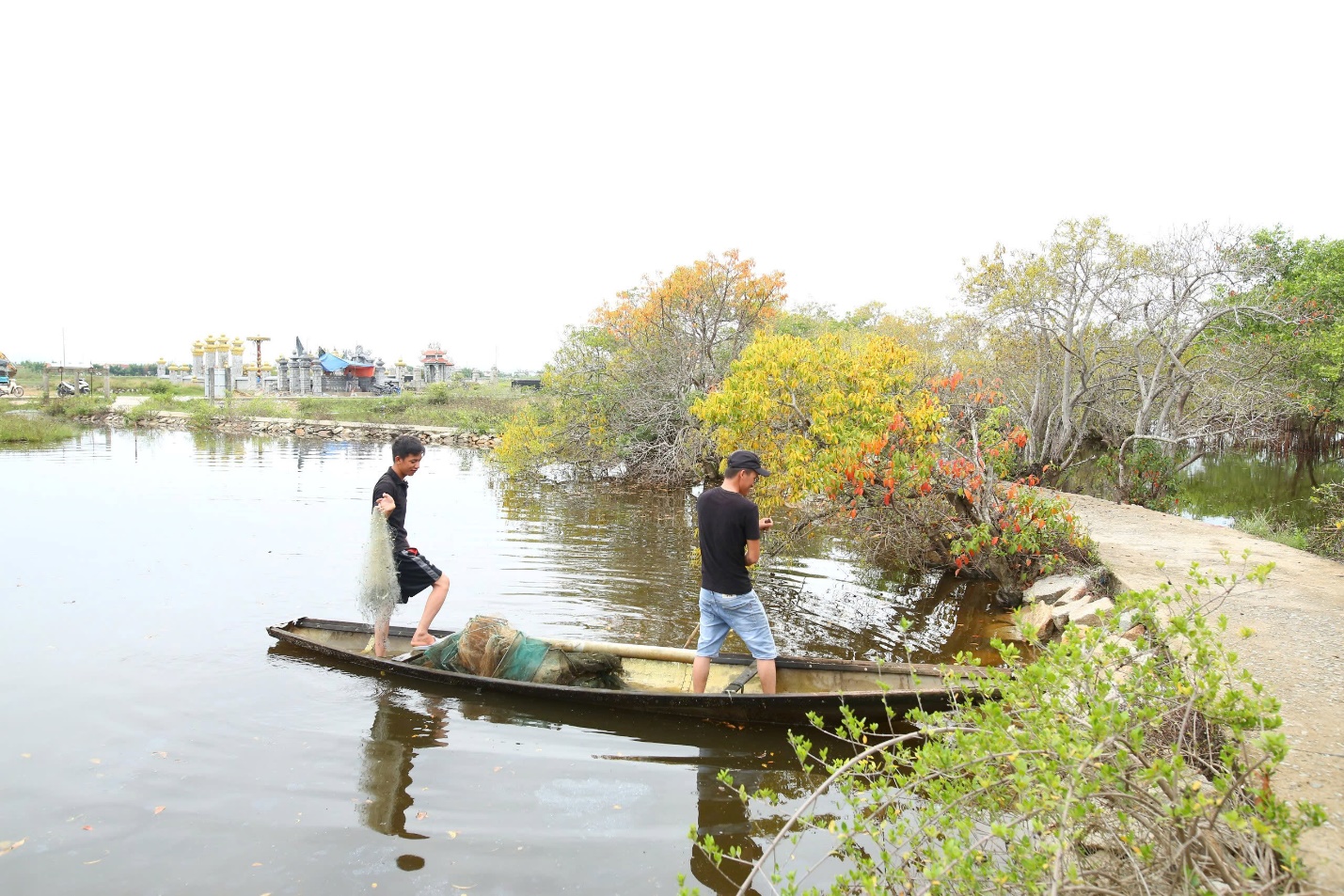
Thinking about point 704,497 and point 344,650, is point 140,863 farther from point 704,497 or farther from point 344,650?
point 704,497

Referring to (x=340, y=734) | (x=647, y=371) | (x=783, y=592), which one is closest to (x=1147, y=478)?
(x=783, y=592)

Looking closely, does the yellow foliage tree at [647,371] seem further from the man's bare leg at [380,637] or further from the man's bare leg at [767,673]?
the man's bare leg at [767,673]

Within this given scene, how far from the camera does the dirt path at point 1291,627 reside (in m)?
4.11

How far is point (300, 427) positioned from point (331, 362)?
19.6 m

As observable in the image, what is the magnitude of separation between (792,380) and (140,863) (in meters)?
7.79

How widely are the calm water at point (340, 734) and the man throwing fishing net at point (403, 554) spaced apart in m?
0.50

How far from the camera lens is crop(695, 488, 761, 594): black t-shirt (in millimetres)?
5750

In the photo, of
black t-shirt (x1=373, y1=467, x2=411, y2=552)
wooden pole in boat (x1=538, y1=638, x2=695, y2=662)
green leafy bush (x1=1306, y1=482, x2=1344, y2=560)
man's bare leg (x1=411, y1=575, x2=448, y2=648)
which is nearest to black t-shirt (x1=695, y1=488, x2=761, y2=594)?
wooden pole in boat (x1=538, y1=638, x2=695, y2=662)

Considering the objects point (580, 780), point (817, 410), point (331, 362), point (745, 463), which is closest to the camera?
point (580, 780)

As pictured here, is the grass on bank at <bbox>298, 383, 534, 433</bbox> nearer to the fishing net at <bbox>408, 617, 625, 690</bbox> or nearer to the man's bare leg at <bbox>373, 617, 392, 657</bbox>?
the man's bare leg at <bbox>373, 617, 392, 657</bbox>

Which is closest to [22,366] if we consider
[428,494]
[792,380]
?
[428,494]

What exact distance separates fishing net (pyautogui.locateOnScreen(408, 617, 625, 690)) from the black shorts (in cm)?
66

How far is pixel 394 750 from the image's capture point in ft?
19.1

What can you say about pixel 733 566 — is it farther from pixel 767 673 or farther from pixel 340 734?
pixel 340 734
